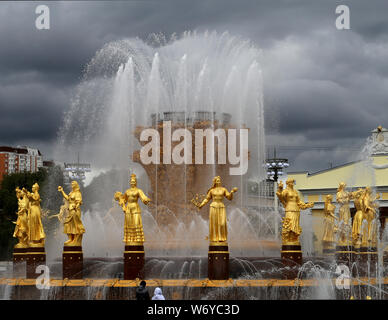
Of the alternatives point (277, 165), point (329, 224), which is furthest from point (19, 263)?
point (277, 165)

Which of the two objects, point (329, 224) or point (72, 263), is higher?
point (329, 224)

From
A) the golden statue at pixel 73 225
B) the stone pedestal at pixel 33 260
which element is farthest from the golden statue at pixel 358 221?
the stone pedestal at pixel 33 260

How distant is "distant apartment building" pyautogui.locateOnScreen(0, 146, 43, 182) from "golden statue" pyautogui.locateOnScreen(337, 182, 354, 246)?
67.6 meters

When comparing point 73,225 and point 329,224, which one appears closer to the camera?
point 73,225

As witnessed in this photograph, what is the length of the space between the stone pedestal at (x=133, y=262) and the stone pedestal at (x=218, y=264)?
1.73 m

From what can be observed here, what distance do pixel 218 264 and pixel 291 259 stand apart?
2.23m

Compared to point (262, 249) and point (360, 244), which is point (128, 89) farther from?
point (360, 244)

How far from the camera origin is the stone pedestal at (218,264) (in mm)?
15938

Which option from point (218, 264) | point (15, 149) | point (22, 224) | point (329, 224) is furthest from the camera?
point (15, 149)

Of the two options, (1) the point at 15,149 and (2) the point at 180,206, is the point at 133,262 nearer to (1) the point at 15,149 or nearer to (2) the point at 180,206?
(2) the point at 180,206

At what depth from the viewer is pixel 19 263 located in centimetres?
1747

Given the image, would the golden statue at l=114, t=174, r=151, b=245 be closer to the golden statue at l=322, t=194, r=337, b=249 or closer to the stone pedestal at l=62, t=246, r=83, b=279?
the stone pedestal at l=62, t=246, r=83, b=279

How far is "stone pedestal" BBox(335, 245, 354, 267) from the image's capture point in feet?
61.2
